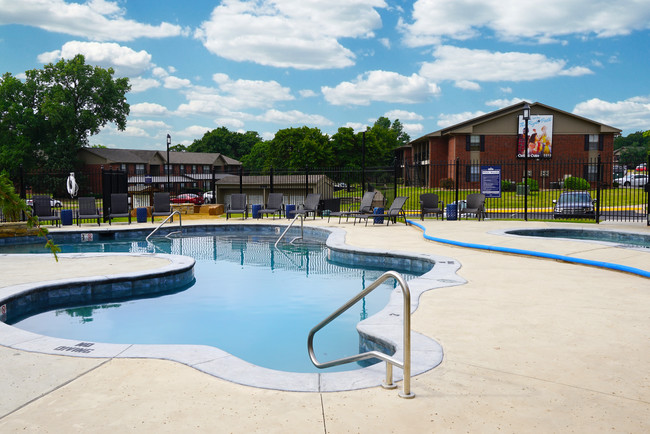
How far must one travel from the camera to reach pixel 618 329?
15.2 ft

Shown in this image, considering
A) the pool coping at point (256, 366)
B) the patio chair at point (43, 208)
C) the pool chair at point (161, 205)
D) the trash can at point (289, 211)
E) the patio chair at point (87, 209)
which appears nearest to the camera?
the pool coping at point (256, 366)

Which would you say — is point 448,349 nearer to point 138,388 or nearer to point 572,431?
point 572,431

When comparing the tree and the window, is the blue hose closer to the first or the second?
the window

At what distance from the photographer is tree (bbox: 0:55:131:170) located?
5131cm

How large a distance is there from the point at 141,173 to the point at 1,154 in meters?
22.8

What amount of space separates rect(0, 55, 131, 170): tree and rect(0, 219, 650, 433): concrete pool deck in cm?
5481

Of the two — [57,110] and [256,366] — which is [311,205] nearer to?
[256,366]

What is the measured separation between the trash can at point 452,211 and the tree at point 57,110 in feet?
154

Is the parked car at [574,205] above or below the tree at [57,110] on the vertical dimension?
below

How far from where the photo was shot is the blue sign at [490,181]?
746 inches

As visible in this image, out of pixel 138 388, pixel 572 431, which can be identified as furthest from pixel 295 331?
pixel 572 431

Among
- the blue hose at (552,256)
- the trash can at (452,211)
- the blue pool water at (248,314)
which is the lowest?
the blue pool water at (248,314)

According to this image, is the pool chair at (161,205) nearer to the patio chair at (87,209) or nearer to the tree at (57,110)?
the patio chair at (87,209)

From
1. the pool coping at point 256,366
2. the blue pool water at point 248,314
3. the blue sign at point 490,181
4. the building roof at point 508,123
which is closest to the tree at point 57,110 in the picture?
the building roof at point 508,123
